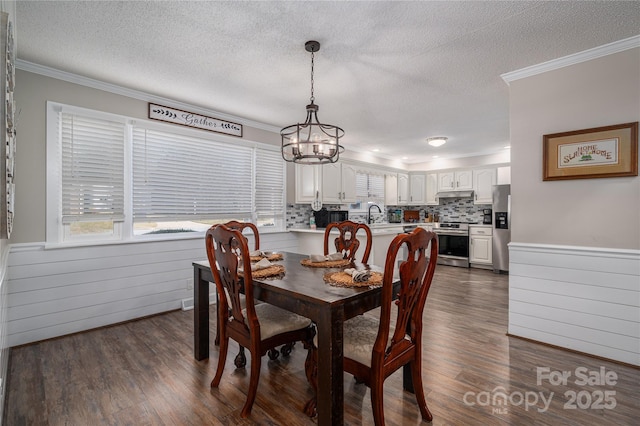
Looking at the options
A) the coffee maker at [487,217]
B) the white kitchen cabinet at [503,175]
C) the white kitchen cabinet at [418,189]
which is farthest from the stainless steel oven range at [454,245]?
the white kitchen cabinet at [503,175]

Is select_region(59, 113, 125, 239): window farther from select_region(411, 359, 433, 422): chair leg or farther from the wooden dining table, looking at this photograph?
select_region(411, 359, 433, 422): chair leg

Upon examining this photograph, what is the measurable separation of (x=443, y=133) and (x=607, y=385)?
148 inches

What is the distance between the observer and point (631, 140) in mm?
2330

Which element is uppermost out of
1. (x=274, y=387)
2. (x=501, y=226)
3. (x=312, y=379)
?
(x=501, y=226)

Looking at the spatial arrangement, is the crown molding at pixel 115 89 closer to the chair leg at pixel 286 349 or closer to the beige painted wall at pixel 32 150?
the beige painted wall at pixel 32 150

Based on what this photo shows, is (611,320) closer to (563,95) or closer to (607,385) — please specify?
(607,385)

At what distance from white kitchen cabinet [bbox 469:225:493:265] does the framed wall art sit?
11.3ft

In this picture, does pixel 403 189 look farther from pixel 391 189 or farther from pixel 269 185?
pixel 269 185

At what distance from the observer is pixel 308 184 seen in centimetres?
500

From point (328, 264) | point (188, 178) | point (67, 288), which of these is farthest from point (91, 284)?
point (328, 264)

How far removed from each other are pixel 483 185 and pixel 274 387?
585cm

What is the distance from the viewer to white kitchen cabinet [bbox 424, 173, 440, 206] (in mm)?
7102

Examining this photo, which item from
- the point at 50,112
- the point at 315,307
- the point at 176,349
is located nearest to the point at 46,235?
the point at 50,112

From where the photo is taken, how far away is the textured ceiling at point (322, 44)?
1.98 m
